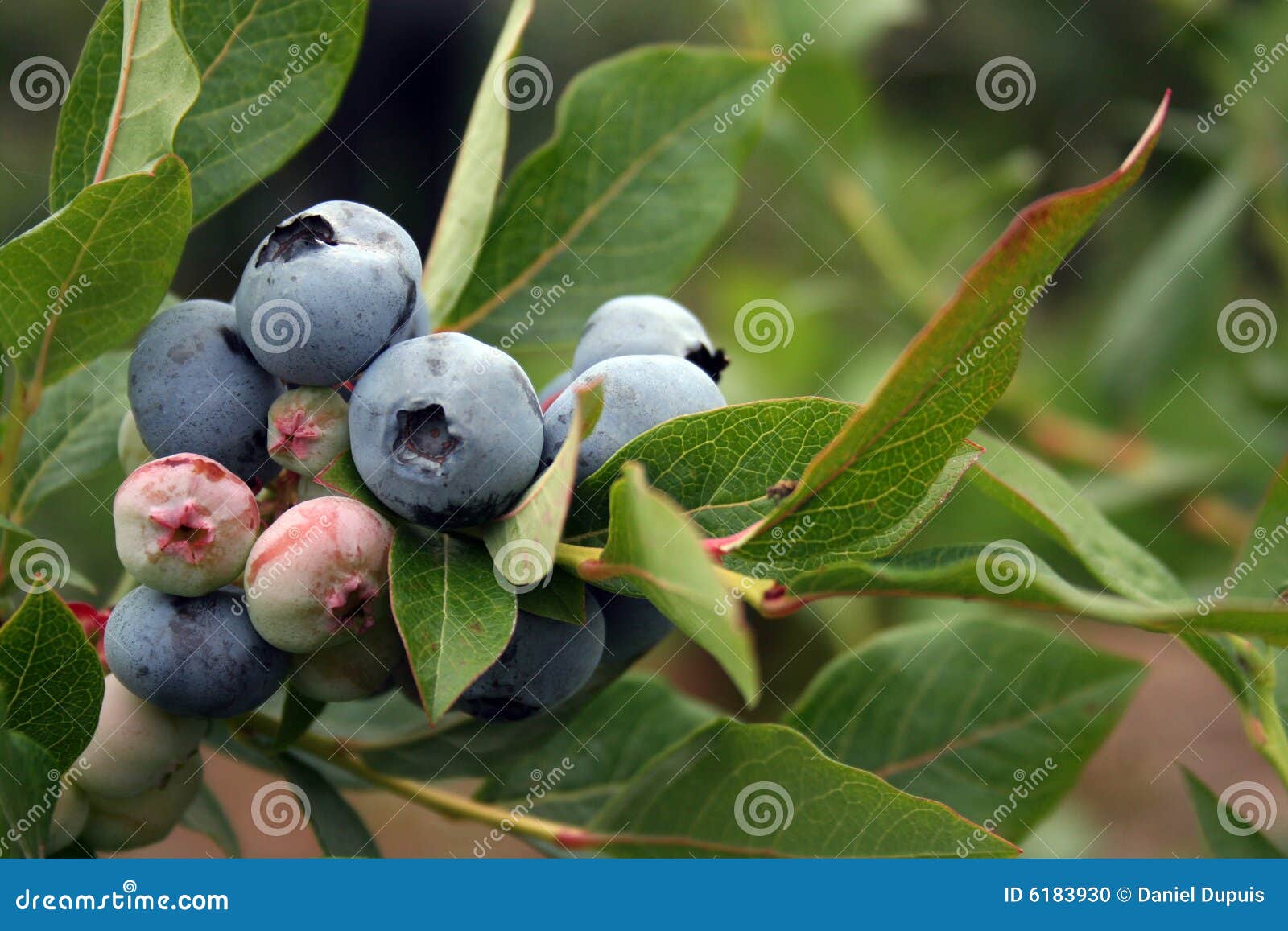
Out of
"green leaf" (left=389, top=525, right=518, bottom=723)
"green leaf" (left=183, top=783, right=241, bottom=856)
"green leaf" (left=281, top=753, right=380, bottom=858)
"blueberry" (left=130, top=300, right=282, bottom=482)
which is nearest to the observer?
"green leaf" (left=389, top=525, right=518, bottom=723)

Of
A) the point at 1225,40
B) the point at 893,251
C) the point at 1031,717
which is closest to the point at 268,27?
the point at 1031,717

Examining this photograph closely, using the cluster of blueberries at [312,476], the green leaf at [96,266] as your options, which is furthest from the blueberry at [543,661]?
the green leaf at [96,266]

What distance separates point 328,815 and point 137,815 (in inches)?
5.2

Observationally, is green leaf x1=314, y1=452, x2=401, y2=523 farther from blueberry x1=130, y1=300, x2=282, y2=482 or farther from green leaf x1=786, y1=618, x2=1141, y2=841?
green leaf x1=786, y1=618, x2=1141, y2=841

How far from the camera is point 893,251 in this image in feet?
5.94

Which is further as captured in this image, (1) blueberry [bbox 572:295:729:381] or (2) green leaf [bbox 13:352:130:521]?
(2) green leaf [bbox 13:352:130:521]

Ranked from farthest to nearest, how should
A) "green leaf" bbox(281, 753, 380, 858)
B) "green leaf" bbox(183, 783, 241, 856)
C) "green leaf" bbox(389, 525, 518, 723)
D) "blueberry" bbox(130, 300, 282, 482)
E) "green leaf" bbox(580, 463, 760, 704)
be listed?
"green leaf" bbox(183, 783, 241, 856)
"green leaf" bbox(281, 753, 380, 858)
"blueberry" bbox(130, 300, 282, 482)
"green leaf" bbox(389, 525, 518, 723)
"green leaf" bbox(580, 463, 760, 704)

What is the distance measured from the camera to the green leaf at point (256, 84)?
77 centimetres

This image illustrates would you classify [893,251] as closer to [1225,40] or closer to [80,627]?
[1225,40]

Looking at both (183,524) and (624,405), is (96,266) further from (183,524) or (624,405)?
(624,405)

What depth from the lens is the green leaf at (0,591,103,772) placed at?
2.13ft

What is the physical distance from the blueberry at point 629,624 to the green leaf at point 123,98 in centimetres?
40

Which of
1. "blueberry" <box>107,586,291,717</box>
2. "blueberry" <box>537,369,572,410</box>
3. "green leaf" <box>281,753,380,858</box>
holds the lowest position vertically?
"green leaf" <box>281,753,380,858</box>

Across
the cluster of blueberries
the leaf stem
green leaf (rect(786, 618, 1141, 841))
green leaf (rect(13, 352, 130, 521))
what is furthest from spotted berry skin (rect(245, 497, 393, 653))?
green leaf (rect(786, 618, 1141, 841))
